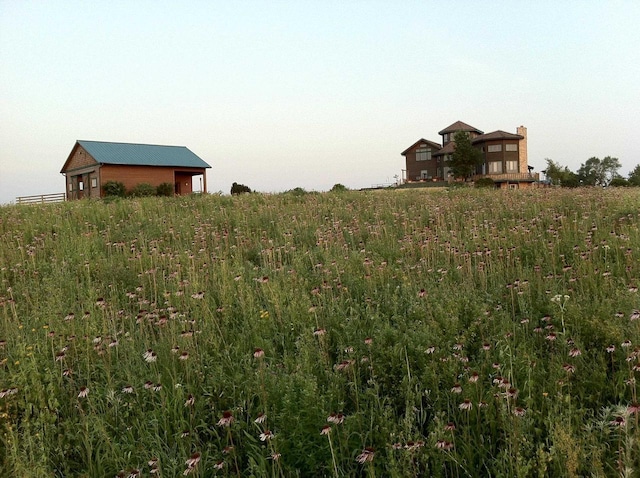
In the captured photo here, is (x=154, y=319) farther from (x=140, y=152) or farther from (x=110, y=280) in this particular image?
(x=140, y=152)

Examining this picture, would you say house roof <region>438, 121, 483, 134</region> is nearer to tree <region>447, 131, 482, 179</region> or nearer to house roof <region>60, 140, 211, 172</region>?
tree <region>447, 131, 482, 179</region>

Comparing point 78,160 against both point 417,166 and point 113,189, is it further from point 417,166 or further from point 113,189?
point 417,166

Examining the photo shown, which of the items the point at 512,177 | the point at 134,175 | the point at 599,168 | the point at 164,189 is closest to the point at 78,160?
the point at 134,175

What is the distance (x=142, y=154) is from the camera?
133 feet

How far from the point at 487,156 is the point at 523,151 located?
17.1ft

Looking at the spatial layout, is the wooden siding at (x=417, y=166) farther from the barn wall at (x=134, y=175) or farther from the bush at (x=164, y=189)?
the bush at (x=164, y=189)

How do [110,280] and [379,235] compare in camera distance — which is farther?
[379,235]

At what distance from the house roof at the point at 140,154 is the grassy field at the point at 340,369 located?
34.3 m

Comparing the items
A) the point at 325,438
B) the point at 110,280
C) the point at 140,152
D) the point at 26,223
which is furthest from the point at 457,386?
the point at 140,152

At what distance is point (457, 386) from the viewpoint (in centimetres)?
266

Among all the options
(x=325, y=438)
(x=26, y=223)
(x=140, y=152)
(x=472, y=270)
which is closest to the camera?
(x=325, y=438)

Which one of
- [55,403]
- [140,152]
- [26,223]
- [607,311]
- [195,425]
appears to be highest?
[140,152]

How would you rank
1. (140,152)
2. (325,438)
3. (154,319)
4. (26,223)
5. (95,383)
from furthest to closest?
(140,152) < (26,223) < (154,319) < (95,383) < (325,438)

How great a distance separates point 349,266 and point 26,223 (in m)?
8.77
